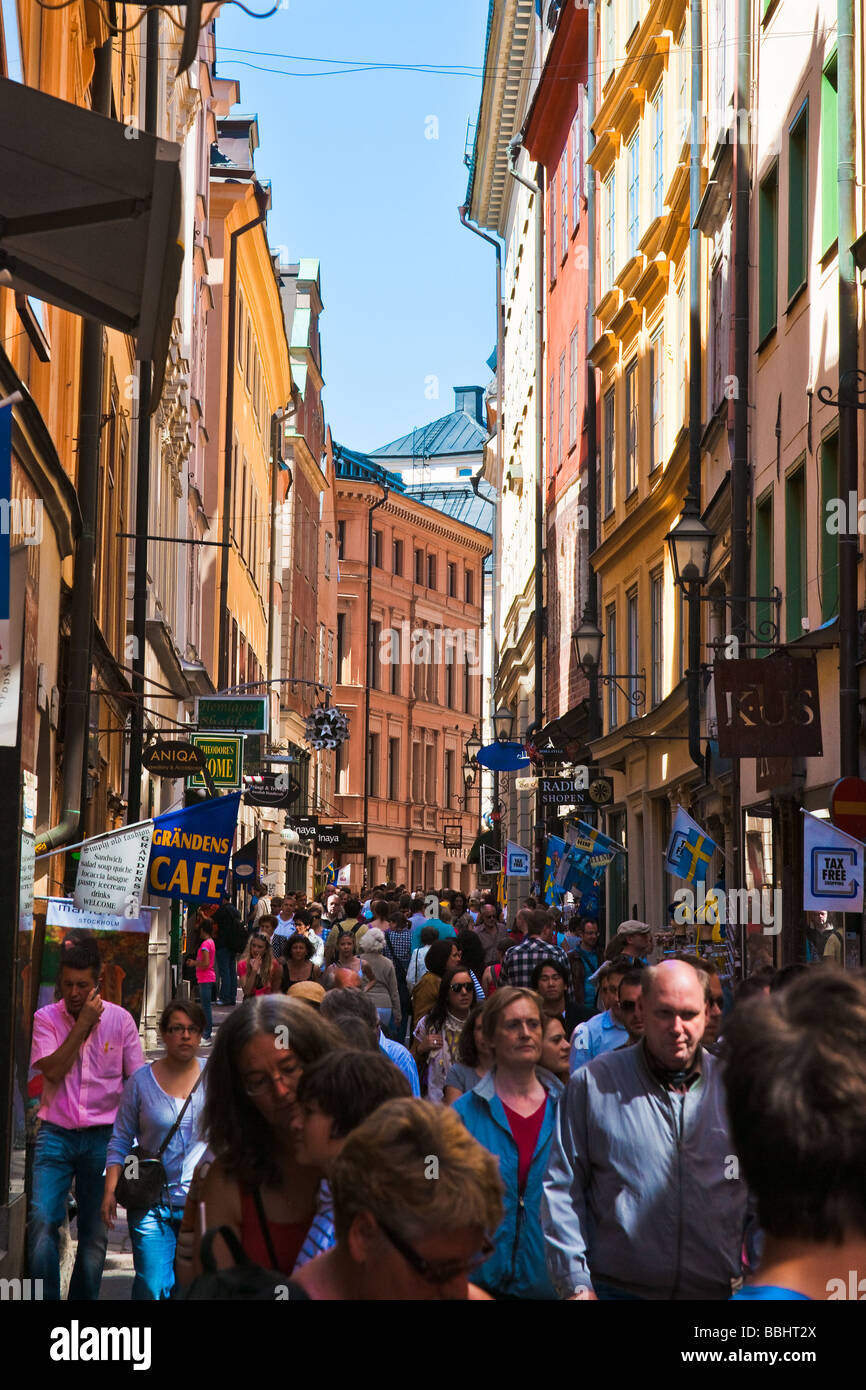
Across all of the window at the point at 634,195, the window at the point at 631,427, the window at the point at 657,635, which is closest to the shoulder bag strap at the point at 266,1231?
the window at the point at 657,635

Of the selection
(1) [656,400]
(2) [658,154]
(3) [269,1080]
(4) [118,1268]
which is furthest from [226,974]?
(3) [269,1080]

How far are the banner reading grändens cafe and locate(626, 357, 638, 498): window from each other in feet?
55.3

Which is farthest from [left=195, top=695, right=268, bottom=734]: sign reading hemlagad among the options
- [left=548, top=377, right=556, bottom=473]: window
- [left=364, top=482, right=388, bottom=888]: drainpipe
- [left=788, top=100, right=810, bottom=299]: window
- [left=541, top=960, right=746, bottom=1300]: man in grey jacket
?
[left=364, top=482, right=388, bottom=888]: drainpipe

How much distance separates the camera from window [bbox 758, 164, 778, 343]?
19.0 m

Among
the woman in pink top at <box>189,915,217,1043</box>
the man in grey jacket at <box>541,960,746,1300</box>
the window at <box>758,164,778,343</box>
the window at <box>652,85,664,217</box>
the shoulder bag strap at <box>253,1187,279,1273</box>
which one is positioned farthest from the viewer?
the window at <box>652,85,664,217</box>

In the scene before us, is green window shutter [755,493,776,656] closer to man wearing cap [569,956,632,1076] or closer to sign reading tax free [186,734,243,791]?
sign reading tax free [186,734,243,791]

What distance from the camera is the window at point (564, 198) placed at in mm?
37031

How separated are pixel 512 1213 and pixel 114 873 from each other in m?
4.88

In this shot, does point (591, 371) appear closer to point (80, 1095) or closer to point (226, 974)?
point (226, 974)

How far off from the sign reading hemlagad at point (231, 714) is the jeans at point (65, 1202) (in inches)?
728

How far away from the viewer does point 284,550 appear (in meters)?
61.5

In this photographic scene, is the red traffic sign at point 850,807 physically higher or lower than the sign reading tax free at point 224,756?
lower

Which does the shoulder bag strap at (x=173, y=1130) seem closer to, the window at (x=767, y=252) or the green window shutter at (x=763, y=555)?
the green window shutter at (x=763, y=555)
